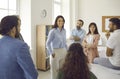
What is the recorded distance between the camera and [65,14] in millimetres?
7559

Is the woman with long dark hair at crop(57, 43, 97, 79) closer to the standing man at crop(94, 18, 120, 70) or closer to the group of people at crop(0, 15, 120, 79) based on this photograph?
the group of people at crop(0, 15, 120, 79)

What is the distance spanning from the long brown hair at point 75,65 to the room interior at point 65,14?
1.36m

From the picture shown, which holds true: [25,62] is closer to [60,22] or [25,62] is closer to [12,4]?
[60,22]

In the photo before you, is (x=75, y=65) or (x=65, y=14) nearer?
(x=75, y=65)

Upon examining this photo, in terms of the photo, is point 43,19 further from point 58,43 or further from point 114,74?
point 114,74

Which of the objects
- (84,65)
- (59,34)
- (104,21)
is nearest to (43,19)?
(59,34)

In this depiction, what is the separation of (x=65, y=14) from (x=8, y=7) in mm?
3195

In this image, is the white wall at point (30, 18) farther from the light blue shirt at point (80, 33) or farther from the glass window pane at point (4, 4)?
the light blue shirt at point (80, 33)

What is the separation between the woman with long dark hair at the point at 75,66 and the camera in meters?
2.07

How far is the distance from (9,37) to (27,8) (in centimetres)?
335

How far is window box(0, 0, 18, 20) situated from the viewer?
178 inches

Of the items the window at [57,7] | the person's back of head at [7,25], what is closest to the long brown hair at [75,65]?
the person's back of head at [7,25]

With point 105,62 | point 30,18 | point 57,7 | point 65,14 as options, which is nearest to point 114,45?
point 105,62

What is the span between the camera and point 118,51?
132 inches
